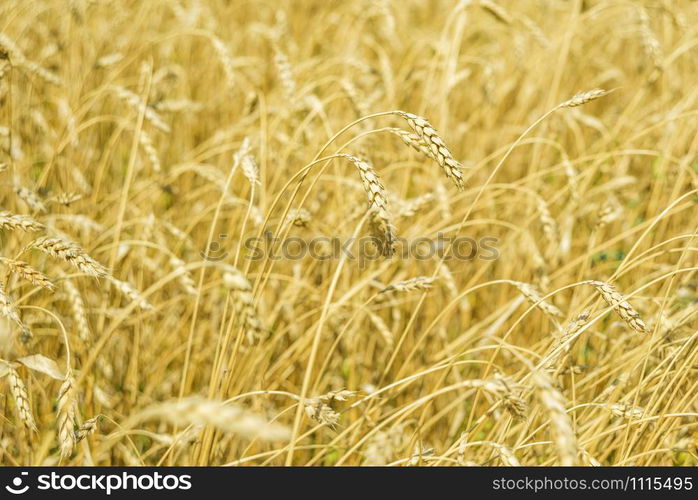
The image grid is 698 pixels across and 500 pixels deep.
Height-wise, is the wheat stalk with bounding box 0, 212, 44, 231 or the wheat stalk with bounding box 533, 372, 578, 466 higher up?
the wheat stalk with bounding box 0, 212, 44, 231

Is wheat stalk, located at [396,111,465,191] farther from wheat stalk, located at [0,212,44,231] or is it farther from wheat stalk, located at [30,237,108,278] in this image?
wheat stalk, located at [0,212,44,231]

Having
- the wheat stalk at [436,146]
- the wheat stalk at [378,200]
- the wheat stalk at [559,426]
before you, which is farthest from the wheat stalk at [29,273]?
the wheat stalk at [559,426]

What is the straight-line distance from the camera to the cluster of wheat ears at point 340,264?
123cm

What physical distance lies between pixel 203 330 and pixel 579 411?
4.06 ft

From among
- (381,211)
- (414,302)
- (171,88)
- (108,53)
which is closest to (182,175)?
(171,88)

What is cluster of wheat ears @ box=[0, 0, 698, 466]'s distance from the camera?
4.04 ft

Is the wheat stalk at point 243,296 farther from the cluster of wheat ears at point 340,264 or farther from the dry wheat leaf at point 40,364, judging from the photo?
the dry wheat leaf at point 40,364

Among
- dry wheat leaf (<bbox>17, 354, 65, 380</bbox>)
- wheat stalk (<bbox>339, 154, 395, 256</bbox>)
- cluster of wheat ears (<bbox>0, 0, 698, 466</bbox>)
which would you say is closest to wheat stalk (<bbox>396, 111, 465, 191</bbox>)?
cluster of wheat ears (<bbox>0, 0, 698, 466</bbox>)

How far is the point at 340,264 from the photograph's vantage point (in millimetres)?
1268

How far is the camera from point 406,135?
1.11m

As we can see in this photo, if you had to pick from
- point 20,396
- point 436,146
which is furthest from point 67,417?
point 436,146
